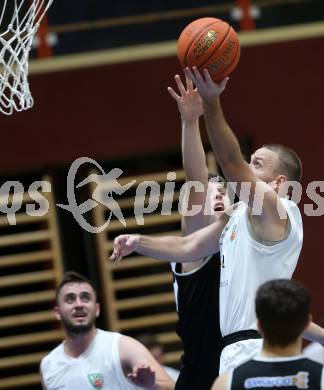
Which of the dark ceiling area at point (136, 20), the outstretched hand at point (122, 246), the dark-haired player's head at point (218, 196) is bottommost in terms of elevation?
the outstretched hand at point (122, 246)

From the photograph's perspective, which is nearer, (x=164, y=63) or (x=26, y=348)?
(x=164, y=63)

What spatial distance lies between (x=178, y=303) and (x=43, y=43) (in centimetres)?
440

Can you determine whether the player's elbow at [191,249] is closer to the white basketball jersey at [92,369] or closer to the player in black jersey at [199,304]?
the player in black jersey at [199,304]

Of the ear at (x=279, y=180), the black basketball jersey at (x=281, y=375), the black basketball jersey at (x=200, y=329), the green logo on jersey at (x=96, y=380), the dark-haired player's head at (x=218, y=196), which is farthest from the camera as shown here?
the green logo on jersey at (x=96, y=380)

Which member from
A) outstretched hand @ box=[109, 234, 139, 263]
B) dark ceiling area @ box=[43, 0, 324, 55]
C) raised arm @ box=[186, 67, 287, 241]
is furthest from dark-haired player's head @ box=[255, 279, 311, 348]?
dark ceiling area @ box=[43, 0, 324, 55]

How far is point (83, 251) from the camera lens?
35.1 feet

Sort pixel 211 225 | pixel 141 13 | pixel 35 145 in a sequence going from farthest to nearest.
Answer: pixel 141 13, pixel 35 145, pixel 211 225

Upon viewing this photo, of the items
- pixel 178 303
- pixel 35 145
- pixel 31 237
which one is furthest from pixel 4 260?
pixel 178 303

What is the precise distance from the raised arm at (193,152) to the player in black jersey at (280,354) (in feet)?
6.83

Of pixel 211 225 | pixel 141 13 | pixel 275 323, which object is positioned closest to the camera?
pixel 275 323

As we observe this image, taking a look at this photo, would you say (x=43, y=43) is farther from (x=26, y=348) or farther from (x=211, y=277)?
(x=211, y=277)

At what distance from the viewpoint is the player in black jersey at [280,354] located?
13.7 feet

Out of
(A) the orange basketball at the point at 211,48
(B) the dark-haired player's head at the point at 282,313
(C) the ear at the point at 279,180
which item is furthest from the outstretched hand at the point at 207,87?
(B) the dark-haired player's head at the point at 282,313

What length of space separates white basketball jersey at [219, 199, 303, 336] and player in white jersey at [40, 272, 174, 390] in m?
1.49
